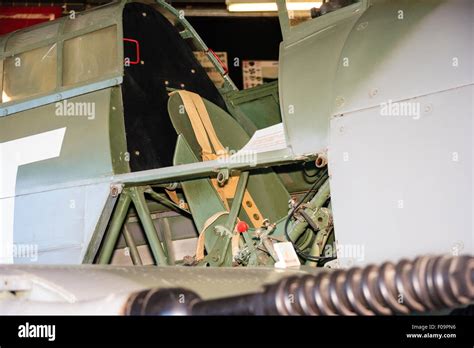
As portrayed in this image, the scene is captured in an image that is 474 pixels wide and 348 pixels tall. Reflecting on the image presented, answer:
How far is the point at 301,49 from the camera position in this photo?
333 cm

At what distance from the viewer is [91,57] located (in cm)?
399

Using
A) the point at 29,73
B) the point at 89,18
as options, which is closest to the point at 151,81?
the point at 89,18

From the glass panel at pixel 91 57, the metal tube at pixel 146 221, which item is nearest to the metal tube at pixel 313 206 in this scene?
the metal tube at pixel 146 221

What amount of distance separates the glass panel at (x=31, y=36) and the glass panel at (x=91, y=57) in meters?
0.23

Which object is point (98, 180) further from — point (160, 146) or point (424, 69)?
point (424, 69)

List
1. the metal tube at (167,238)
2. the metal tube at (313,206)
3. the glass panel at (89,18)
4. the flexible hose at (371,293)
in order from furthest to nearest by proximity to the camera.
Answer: the metal tube at (167,238) → the glass panel at (89,18) → the metal tube at (313,206) → the flexible hose at (371,293)

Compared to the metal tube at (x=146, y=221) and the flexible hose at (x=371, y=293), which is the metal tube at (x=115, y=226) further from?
the flexible hose at (x=371, y=293)

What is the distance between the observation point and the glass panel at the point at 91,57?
3.97m

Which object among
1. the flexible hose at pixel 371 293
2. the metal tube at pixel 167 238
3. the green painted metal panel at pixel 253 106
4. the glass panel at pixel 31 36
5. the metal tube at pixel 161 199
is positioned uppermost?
the glass panel at pixel 31 36

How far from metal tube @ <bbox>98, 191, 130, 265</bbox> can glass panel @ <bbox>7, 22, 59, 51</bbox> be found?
117 centimetres

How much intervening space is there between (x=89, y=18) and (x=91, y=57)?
300 mm

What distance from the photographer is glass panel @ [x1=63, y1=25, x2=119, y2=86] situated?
3.97 m
